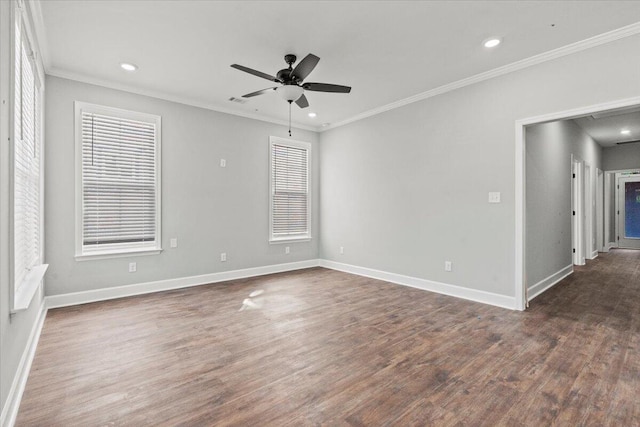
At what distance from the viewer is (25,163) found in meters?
2.59

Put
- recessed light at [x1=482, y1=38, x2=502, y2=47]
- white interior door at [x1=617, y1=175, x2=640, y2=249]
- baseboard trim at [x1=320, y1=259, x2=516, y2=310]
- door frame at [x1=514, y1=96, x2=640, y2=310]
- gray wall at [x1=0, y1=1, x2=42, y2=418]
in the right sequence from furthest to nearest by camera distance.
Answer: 1. white interior door at [x1=617, y1=175, x2=640, y2=249]
2. baseboard trim at [x1=320, y1=259, x2=516, y2=310]
3. door frame at [x1=514, y1=96, x2=640, y2=310]
4. recessed light at [x1=482, y1=38, x2=502, y2=47]
5. gray wall at [x1=0, y1=1, x2=42, y2=418]

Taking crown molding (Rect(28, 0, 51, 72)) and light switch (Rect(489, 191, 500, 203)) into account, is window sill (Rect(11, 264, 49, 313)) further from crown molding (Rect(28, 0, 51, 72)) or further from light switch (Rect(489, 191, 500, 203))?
light switch (Rect(489, 191, 500, 203))

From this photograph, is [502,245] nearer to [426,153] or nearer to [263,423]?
[426,153]

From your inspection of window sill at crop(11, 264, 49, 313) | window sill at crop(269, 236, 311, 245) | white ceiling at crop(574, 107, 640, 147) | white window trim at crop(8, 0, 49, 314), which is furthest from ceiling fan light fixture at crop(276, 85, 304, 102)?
white ceiling at crop(574, 107, 640, 147)

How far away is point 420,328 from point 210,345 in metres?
2.01

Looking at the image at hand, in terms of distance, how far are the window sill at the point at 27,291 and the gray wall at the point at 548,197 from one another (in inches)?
193

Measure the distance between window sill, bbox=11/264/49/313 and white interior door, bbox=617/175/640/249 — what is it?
42.5 feet

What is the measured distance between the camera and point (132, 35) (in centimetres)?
307

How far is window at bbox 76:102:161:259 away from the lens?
4055mm

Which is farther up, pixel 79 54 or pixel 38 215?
pixel 79 54

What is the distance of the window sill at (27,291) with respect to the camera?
1.96 meters

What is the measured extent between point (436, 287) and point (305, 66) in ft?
11.2

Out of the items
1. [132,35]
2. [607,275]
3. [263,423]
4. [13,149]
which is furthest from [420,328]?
[607,275]

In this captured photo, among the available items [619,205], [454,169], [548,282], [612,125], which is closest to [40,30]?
[454,169]
